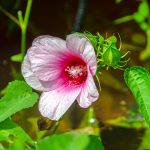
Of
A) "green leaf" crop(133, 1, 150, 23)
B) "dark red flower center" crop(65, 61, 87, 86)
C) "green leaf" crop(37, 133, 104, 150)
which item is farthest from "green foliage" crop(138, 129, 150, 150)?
"green leaf" crop(37, 133, 104, 150)

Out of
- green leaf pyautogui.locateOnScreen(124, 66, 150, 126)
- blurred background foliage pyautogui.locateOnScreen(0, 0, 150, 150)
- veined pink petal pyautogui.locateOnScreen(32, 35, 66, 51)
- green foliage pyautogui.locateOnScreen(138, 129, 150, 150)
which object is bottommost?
green foliage pyautogui.locateOnScreen(138, 129, 150, 150)

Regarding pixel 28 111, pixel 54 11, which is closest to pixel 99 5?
pixel 54 11

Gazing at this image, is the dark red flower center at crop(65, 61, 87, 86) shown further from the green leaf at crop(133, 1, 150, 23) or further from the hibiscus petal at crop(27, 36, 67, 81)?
the green leaf at crop(133, 1, 150, 23)

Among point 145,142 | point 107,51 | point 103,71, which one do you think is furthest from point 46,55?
point 103,71

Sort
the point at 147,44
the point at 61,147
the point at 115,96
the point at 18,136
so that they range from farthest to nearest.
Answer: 1. the point at 147,44
2. the point at 115,96
3. the point at 18,136
4. the point at 61,147

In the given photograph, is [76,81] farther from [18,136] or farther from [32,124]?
[32,124]

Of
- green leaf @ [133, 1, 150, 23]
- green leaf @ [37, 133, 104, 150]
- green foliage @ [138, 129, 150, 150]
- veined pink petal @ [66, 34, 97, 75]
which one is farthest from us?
green leaf @ [133, 1, 150, 23]
